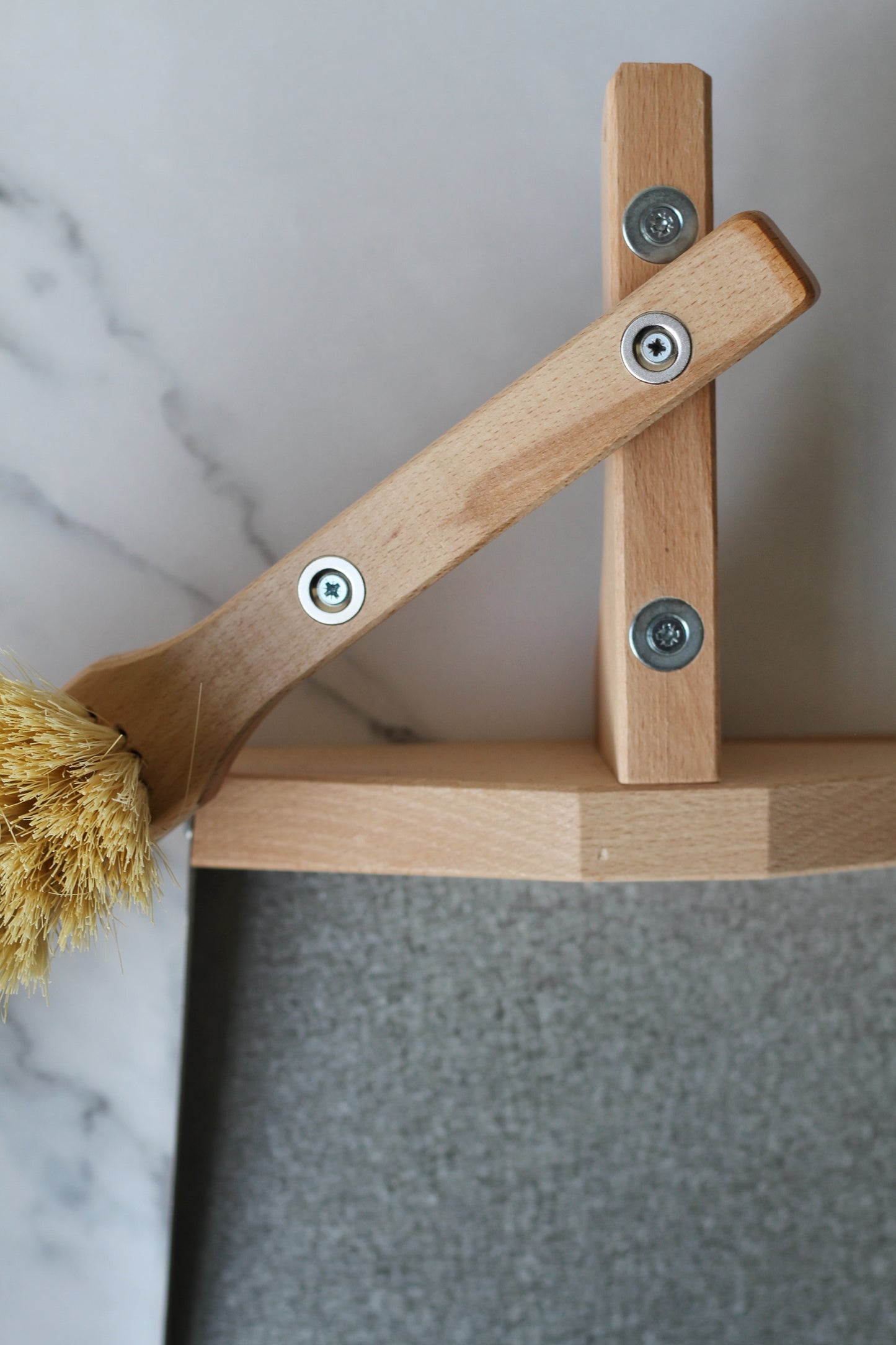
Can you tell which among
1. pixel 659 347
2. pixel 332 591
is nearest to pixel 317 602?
pixel 332 591

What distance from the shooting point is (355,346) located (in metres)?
0.38

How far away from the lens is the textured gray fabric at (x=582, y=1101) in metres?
0.39

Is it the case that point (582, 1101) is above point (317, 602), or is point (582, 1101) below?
below

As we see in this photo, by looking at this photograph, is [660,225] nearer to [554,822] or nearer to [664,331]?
[664,331]

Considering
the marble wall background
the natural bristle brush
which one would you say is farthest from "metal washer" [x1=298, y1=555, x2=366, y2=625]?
the marble wall background

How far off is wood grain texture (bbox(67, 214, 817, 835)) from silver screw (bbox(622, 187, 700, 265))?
18mm

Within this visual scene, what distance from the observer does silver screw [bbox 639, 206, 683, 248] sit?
0.27 metres

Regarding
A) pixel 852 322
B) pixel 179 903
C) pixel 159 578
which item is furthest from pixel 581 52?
pixel 179 903

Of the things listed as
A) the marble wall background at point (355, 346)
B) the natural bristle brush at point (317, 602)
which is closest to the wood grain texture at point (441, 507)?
the natural bristle brush at point (317, 602)

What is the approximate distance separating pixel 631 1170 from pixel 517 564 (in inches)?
10.1

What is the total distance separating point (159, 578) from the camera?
382mm

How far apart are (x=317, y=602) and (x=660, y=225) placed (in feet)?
0.48

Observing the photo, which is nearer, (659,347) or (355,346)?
(659,347)

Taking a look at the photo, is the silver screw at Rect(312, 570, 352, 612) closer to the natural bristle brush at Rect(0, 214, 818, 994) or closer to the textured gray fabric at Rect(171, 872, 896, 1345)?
the natural bristle brush at Rect(0, 214, 818, 994)
